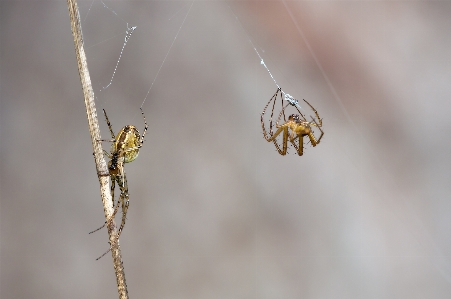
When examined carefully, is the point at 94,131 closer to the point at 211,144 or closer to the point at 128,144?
the point at 128,144

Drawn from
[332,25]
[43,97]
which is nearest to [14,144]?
[43,97]

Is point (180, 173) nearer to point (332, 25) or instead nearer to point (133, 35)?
point (133, 35)

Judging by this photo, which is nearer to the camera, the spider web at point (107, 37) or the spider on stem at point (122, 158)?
the spider on stem at point (122, 158)

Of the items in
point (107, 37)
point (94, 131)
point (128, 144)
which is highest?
point (107, 37)

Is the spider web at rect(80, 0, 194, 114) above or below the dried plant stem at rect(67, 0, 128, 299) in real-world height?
above

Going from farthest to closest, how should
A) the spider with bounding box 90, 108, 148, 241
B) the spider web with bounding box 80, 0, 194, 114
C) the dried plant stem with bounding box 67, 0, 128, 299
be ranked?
the spider web with bounding box 80, 0, 194, 114
the spider with bounding box 90, 108, 148, 241
the dried plant stem with bounding box 67, 0, 128, 299

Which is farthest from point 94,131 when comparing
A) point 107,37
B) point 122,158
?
point 107,37

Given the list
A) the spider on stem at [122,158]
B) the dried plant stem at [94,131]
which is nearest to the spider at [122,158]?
the spider on stem at [122,158]

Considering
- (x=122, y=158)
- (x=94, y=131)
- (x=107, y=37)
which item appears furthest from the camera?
(x=107, y=37)

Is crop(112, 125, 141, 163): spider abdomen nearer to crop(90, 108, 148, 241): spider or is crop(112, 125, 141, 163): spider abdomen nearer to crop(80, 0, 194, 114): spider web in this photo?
crop(90, 108, 148, 241): spider

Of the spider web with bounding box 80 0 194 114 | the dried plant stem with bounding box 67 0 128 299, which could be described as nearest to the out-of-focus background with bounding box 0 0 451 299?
the spider web with bounding box 80 0 194 114

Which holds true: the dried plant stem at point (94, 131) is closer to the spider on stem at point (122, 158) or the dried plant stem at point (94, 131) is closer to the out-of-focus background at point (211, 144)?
the spider on stem at point (122, 158)
